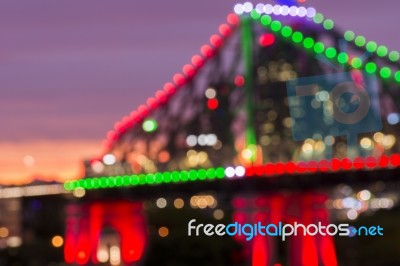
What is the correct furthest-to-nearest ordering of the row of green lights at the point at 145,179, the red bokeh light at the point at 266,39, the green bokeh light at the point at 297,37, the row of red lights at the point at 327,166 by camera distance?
the red bokeh light at the point at 266,39 → the green bokeh light at the point at 297,37 → the row of green lights at the point at 145,179 → the row of red lights at the point at 327,166

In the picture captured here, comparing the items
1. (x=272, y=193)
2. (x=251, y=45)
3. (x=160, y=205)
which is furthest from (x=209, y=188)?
(x=160, y=205)

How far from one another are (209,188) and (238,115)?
40.4 feet

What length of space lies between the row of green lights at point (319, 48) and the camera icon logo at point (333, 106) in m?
1.50

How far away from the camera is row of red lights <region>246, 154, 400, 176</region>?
237ft

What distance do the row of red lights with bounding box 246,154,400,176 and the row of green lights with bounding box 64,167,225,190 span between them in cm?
236

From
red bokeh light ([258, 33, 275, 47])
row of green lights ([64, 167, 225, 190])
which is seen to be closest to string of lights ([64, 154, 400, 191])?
row of green lights ([64, 167, 225, 190])

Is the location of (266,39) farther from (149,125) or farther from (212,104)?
(149,125)

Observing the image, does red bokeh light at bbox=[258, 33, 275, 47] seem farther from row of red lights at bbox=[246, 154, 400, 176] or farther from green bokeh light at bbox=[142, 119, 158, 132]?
row of red lights at bbox=[246, 154, 400, 176]

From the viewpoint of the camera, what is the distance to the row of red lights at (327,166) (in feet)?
237

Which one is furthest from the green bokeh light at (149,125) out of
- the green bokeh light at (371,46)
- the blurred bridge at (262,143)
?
the green bokeh light at (371,46)

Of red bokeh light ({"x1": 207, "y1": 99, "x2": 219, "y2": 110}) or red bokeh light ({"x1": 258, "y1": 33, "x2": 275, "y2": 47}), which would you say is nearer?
red bokeh light ({"x1": 258, "y1": 33, "x2": 275, "y2": 47})

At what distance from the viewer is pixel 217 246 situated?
86562 mm

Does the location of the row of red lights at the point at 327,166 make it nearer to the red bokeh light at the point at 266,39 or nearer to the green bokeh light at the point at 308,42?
the green bokeh light at the point at 308,42

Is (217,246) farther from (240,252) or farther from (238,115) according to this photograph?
(238,115)
